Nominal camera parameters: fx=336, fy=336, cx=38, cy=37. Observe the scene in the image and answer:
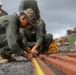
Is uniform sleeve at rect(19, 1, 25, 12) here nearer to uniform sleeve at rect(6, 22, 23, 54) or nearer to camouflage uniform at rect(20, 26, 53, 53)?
camouflage uniform at rect(20, 26, 53, 53)

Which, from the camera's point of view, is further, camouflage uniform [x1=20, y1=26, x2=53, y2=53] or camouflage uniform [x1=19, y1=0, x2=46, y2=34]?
camouflage uniform [x1=19, y1=0, x2=46, y2=34]

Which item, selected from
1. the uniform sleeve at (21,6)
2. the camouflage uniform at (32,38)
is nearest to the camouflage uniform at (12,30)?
the camouflage uniform at (32,38)

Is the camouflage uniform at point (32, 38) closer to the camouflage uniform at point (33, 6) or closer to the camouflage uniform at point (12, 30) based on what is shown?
the camouflage uniform at point (33, 6)

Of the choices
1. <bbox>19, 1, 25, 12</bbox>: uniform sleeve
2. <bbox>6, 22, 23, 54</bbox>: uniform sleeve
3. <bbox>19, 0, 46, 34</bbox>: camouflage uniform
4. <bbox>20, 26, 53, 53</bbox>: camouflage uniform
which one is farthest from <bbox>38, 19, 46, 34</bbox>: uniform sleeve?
<bbox>6, 22, 23, 54</bbox>: uniform sleeve

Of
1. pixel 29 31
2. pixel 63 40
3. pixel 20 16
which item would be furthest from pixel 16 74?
pixel 63 40

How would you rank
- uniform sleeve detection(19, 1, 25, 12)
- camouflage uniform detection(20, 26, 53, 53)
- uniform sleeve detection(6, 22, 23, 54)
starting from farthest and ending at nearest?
1. uniform sleeve detection(19, 1, 25, 12)
2. camouflage uniform detection(20, 26, 53, 53)
3. uniform sleeve detection(6, 22, 23, 54)

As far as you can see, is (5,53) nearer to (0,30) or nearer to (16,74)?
(0,30)

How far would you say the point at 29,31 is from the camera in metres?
9.18

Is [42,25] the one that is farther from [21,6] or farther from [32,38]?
[21,6]

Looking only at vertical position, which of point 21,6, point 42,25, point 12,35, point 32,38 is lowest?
point 12,35

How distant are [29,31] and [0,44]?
261 centimetres

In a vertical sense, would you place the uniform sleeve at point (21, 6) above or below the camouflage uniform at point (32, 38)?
above

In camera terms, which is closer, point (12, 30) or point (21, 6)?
point (12, 30)

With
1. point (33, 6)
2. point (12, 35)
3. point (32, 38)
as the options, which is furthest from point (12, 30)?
point (33, 6)
